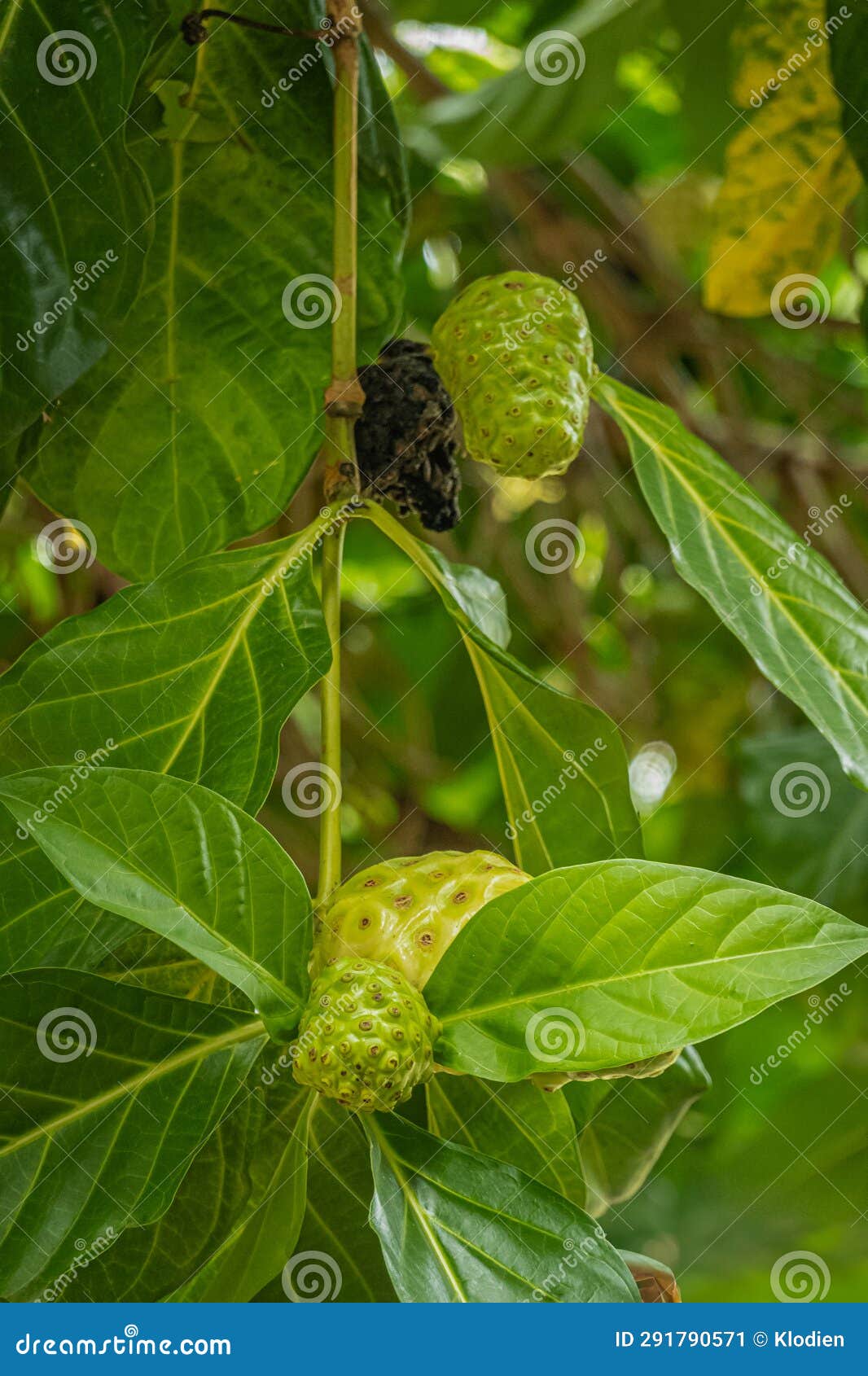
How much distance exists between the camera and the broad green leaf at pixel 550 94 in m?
0.97

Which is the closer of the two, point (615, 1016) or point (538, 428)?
point (615, 1016)

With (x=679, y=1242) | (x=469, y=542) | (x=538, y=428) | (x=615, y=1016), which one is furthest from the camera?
(x=679, y=1242)

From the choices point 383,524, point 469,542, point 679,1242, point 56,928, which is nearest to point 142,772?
point 56,928

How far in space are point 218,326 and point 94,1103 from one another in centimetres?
43

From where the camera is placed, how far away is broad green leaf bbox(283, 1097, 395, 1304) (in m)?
0.62

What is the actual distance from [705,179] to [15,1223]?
4.33 ft

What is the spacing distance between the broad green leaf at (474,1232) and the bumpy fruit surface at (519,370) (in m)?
0.34

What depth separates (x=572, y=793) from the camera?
0.70 m

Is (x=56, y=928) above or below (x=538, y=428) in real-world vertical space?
below

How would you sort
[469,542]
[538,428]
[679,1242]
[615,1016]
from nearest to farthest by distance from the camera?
[615,1016] < [538,428] < [469,542] < [679,1242]

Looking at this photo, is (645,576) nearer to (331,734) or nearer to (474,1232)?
(331,734)

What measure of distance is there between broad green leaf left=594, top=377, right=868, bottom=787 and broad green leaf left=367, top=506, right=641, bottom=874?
10cm

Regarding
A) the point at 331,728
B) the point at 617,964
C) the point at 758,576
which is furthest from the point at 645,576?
the point at 617,964

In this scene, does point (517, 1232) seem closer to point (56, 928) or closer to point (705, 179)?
point (56, 928)
